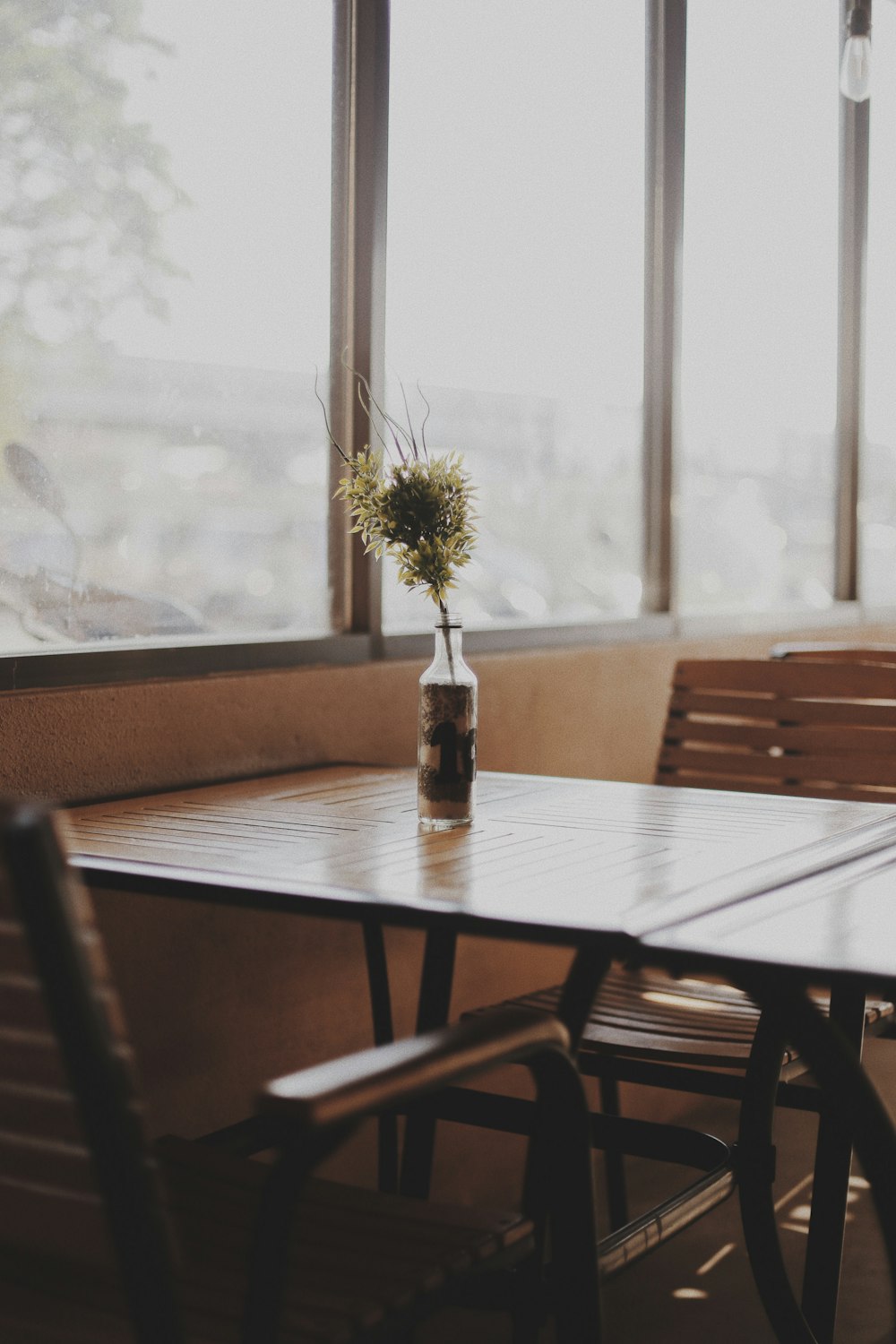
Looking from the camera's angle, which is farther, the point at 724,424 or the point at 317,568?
the point at 724,424

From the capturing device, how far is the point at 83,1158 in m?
1.11

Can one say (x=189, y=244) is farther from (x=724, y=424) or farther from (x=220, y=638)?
(x=724, y=424)

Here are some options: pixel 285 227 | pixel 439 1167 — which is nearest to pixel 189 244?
pixel 285 227

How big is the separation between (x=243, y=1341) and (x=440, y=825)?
86cm

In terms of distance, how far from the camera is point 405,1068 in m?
1.15

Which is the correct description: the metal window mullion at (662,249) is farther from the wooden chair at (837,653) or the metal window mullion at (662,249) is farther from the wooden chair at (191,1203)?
the wooden chair at (191,1203)

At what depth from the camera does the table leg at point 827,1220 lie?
78.7 inches

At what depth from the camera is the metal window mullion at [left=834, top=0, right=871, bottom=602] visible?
15.1 ft

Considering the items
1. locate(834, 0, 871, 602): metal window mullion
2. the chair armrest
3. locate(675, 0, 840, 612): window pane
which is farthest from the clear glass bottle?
locate(834, 0, 871, 602): metal window mullion

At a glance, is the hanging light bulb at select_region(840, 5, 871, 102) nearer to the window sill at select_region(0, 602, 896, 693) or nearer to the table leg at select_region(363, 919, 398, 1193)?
the window sill at select_region(0, 602, 896, 693)

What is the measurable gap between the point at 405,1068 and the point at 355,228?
74.5 inches

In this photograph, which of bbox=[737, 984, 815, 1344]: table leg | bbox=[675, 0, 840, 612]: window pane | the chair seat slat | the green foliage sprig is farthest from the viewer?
bbox=[675, 0, 840, 612]: window pane

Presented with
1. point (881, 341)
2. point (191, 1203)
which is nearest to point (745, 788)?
point (191, 1203)

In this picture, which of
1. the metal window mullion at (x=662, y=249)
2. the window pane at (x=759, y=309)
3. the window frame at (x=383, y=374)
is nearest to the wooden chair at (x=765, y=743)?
the window frame at (x=383, y=374)
